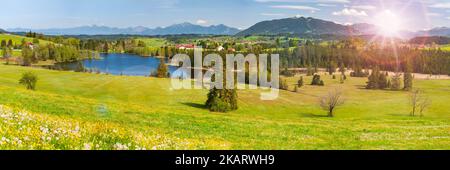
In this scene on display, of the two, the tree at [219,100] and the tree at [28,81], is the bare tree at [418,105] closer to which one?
the tree at [219,100]

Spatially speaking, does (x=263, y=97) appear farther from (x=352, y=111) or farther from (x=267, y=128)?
(x=267, y=128)

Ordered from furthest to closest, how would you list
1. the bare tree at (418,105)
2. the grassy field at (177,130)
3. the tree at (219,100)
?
1. the bare tree at (418,105)
2. the tree at (219,100)
3. the grassy field at (177,130)

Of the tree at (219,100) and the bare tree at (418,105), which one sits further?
the bare tree at (418,105)

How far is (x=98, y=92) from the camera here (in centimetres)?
11969

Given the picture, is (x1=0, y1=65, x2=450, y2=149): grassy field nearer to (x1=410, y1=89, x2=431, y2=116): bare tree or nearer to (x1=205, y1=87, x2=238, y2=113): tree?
(x1=205, y1=87, x2=238, y2=113): tree

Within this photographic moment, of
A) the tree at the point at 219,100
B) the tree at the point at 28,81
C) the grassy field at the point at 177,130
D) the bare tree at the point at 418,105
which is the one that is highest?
the grassy field at the point at 177,130

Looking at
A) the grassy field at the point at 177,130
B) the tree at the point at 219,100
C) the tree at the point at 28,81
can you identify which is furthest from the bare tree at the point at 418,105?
the tree at the point at 28,81

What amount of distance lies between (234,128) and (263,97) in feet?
355

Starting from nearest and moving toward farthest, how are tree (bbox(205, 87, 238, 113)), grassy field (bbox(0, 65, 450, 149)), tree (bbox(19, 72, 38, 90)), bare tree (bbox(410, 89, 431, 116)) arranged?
grassy field (bbox(0, 65, 450, 149)) < tree (bbox(205, 87, 238, 113)) < tree (bbox(19, 72, 38, 90)) < bare tree (bbox(410, 89, 431, 116))

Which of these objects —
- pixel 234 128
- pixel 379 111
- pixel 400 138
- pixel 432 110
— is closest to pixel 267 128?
pixel 234 128

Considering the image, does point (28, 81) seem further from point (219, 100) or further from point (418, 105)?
point (418, 105)

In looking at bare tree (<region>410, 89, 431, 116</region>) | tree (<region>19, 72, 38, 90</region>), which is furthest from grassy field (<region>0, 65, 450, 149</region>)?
bare tree (<region>410, 89, 431, 116</region>)
